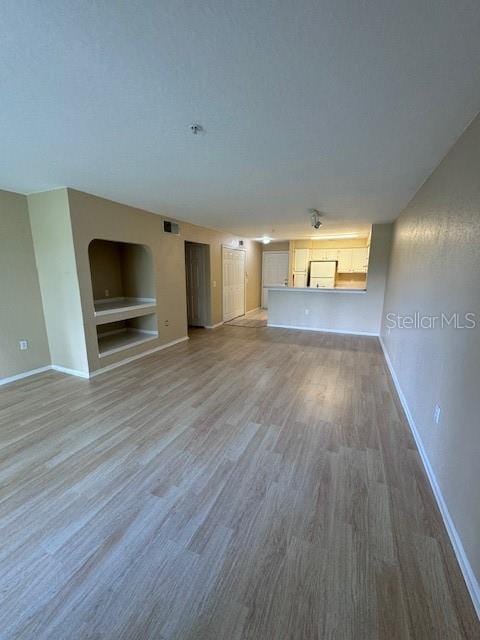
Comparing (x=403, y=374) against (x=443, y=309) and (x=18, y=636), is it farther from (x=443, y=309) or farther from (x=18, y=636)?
(x=18, y=636)

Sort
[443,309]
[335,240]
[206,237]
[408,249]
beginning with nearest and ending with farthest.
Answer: [443,309], [408,249], [206,237], [335,240]

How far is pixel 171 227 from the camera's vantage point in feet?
16.1

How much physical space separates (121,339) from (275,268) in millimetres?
5928

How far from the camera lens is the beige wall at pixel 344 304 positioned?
18.1 ft

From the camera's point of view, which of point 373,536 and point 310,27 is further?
point 373,536

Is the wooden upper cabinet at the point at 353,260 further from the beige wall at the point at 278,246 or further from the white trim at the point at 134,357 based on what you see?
the white trim at the point at 134,357

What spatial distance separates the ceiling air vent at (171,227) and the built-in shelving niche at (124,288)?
1.84 feet

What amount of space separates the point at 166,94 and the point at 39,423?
2.95 m

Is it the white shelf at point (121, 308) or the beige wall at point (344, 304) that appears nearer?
the white shelf at point (121, 308)

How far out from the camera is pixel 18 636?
3.49ft

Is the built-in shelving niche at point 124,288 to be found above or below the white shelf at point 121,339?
above

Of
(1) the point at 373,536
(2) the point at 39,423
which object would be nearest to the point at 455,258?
(1) the point at 373,536

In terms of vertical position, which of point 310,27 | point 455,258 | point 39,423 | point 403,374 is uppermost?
point 310,27

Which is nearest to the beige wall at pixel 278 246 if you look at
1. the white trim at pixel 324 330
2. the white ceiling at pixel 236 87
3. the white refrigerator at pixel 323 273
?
the white refrigerator at pixel 323 273
